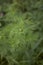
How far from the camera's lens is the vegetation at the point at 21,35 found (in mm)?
1912

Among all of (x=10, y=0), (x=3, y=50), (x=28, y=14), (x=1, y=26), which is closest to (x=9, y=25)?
(x=1, y=26)

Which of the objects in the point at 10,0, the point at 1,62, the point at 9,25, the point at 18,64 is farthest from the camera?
the point at 10,0

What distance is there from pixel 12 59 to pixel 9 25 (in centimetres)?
61

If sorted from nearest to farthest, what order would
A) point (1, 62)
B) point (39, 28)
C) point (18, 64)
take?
point (18, 64), point (1, 62), point (39, 28)

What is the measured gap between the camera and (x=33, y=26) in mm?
2225

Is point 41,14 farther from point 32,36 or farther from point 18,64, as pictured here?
point 18,64

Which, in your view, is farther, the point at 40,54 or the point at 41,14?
the point at 41,14

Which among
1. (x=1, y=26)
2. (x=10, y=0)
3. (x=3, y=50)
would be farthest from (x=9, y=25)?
(x=10, y=0)

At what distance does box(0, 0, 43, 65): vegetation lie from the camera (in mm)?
1912

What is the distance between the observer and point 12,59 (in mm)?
1869

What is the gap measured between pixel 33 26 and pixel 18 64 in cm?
54

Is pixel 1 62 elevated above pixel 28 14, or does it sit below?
below

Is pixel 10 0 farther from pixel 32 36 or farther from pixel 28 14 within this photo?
pixel 32 36

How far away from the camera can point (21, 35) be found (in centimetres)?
214
